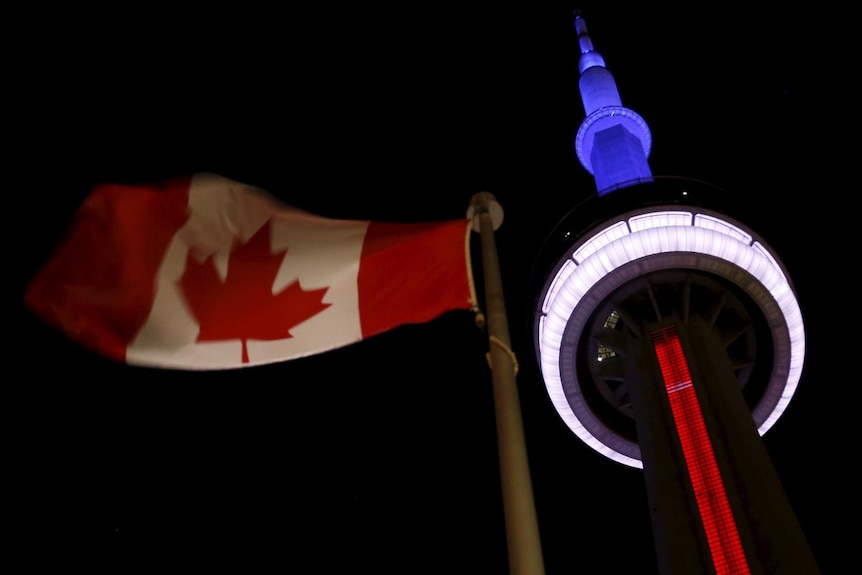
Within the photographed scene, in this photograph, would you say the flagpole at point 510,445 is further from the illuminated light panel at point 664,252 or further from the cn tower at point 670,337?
the illuminated light panel at point 664,252

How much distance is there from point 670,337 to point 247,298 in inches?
625

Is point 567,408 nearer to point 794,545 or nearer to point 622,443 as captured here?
point 622,443

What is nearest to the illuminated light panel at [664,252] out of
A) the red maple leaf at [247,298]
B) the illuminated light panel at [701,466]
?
the illuminated light panel at [701,466]

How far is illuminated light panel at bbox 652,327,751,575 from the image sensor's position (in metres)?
15.2

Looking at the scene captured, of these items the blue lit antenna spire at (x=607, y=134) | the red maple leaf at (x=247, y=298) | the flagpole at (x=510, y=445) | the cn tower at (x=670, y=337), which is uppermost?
the blue lit antenna spire at (x=607, y=134)

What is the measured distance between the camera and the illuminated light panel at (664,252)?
22.7 metres

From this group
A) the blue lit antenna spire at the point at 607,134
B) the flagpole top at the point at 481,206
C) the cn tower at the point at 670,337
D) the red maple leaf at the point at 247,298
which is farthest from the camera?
the blue lit antenna spire at the point at 607,134

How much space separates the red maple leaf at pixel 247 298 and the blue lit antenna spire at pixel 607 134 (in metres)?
18.3

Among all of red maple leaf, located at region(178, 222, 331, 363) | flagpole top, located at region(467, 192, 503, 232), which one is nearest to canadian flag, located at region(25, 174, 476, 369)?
red maple leaf, located at region(178, 222, 331, 363)

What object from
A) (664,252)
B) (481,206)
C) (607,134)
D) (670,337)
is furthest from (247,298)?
(607,134)

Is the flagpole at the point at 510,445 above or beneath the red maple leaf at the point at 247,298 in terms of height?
beneath

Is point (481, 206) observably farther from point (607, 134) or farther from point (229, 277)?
point (607, 134)

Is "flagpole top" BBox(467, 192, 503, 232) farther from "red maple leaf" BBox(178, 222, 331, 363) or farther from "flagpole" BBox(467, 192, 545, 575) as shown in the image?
"red maple leaf" BBox(178, 222, 331, 363)

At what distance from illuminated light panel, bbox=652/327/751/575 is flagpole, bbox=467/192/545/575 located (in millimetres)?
11289
